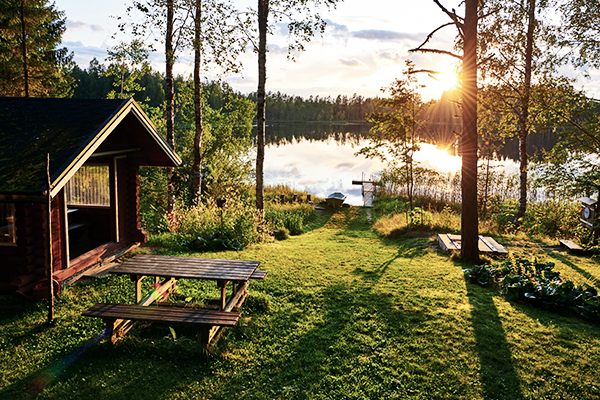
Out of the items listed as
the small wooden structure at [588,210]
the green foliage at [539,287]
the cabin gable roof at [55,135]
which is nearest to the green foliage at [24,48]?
the cabin gable roof at [55,135]

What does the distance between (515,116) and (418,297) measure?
10748 mm

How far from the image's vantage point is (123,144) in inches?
345

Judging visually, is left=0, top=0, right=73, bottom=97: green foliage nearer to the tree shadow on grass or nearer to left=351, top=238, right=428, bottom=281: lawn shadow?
left=351, top=238, right=428, bottom=281: lawn shadow

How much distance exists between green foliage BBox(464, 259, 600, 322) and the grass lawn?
211 millimetres

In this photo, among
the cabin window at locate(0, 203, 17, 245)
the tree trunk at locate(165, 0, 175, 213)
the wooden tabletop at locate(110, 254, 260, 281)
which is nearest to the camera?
the wooden tabletop at locate(110, 254, 260, 281)

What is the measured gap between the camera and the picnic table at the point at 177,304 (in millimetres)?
4809

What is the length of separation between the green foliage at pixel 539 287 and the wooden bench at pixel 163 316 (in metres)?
5.13

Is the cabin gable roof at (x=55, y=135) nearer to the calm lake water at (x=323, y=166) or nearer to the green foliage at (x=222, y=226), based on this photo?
the green foliage at (x=222, y=226)

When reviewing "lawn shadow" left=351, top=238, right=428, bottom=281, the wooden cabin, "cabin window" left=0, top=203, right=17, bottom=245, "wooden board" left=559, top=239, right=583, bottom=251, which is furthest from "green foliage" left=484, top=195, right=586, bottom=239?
"cabin window" left=0, top=203, right=17, bottom=245

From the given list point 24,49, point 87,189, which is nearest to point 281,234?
point 87,189

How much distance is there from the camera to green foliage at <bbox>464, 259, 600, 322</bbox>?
20.9ft

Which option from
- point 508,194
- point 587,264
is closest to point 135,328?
point 587,264

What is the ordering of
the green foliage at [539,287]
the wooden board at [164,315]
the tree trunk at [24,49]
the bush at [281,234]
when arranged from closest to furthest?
the wooden board at [164,315]
the green foliage at [539,287]
the bush at [281,234]
the tree trunk at [24,49]

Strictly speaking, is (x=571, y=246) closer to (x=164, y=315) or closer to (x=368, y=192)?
(x=164, y=315)
